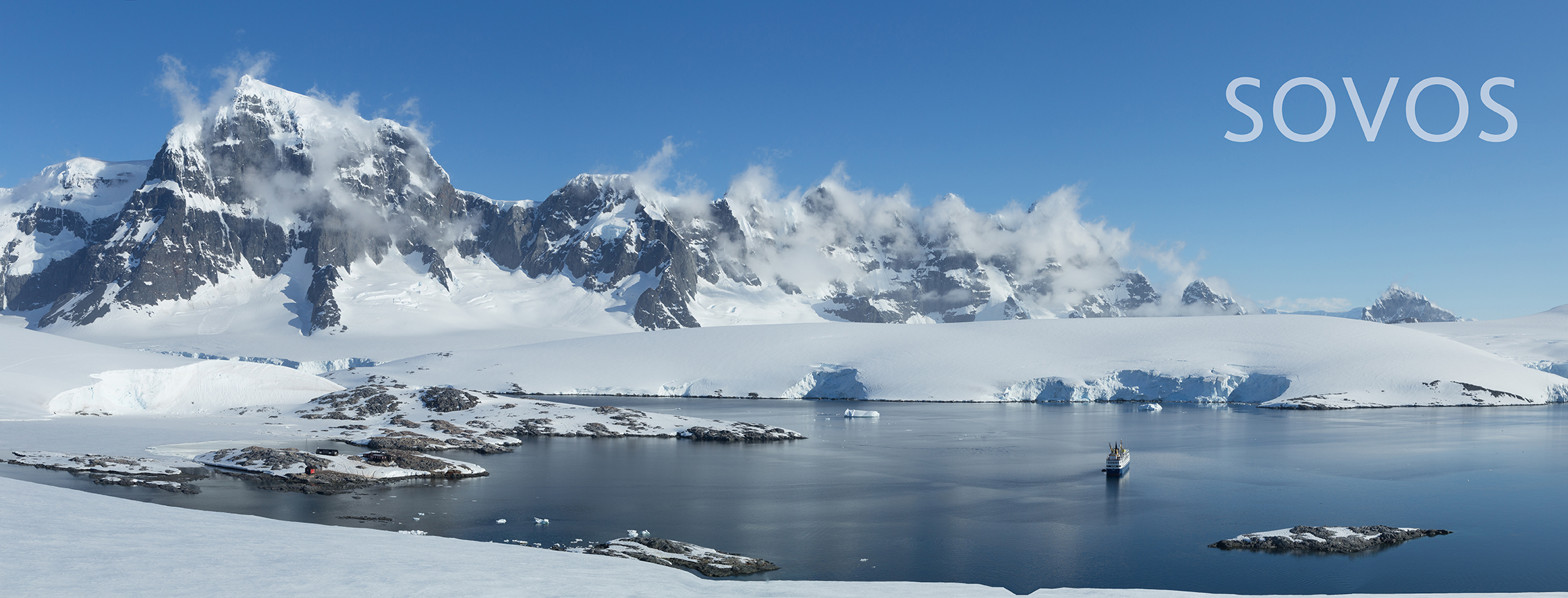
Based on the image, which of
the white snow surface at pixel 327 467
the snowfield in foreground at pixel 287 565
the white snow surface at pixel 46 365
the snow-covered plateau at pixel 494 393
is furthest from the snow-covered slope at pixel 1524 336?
the white snow surface at pixel 46 365

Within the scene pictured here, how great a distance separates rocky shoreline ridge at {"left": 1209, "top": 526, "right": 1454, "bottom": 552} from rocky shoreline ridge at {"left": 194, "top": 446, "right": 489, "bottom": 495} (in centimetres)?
3297

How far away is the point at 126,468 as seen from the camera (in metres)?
40.0

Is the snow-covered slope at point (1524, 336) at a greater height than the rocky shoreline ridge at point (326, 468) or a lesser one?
→ greater

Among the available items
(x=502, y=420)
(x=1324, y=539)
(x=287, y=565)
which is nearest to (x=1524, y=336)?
(x=1324, y=539)

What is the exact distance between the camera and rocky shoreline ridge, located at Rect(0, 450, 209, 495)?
37125 mm

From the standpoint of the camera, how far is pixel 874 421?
8150 cm

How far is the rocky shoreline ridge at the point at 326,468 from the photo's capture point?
129ft

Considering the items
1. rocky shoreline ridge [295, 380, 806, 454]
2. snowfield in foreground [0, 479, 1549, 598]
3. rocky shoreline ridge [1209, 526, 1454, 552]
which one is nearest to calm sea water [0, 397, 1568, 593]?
rocky shoreline ridge [1209, 526, 1454, 552]

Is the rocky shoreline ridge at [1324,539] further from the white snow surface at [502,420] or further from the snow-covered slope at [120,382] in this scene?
the snow-covered slope at [120,382]

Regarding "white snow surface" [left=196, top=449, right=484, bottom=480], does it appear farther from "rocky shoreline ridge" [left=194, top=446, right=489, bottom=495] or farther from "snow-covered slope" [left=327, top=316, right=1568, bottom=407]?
"snow-covered slope" [left=327, top=316, right=1568, bottom=407]

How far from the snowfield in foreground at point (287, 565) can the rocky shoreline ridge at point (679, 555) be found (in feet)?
8.08

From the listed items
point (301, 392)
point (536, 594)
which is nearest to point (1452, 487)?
point (536, 594)

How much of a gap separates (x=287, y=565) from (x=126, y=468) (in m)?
29.8

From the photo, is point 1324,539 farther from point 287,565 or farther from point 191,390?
point 191,390
